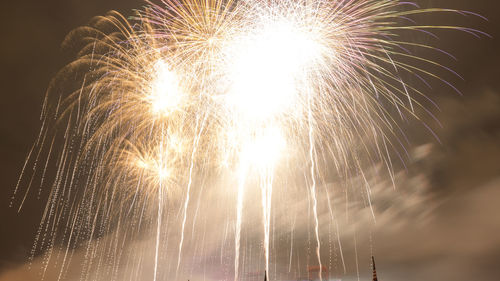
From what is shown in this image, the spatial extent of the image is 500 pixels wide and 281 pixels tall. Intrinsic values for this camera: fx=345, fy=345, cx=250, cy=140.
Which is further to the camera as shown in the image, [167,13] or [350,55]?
[167,13]

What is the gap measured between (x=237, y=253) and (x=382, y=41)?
49.4ft

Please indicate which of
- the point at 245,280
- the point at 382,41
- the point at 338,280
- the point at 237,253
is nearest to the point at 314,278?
the point at 338,280

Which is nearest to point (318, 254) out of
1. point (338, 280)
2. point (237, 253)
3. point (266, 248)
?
point (266, 248)

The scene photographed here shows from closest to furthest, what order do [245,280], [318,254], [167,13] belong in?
[318,254], [167,13], [245,280]

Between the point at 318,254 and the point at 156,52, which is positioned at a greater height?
the point at 156,52

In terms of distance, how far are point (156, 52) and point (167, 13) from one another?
2.89 metres

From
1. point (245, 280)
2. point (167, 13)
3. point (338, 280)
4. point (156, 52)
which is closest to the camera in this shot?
point (167, 13)

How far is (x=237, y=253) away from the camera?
21.8 meters

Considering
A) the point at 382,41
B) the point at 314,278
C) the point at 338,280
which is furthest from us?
the point at 338,280

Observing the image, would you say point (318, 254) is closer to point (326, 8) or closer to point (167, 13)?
point (326, 8)

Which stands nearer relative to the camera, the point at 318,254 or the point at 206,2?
the point at 318,254

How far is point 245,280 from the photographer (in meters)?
130

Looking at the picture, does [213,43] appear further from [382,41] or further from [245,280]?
[245,280]

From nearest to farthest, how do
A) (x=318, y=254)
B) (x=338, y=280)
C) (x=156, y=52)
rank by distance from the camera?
(x=318, y=254)
(x=156, y=52)
(x=338, y=280)
